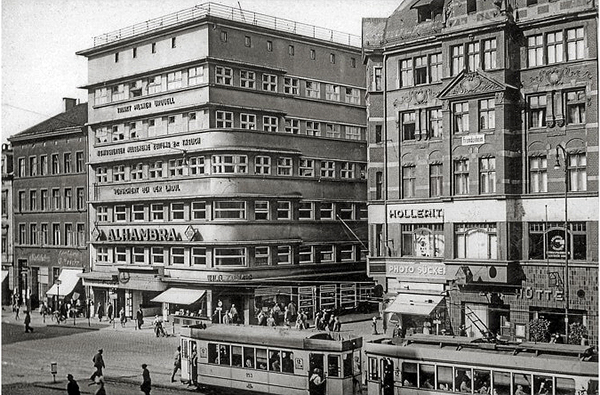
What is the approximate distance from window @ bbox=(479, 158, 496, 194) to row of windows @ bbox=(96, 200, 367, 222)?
10643 mm

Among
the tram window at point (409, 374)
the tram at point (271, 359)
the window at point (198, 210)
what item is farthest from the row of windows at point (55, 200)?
the tram window at point (409, 374)

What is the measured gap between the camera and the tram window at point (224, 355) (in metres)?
19.7

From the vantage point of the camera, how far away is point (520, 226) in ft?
68.4

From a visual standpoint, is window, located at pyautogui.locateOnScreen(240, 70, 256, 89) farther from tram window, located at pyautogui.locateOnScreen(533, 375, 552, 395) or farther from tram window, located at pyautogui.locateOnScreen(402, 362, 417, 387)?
tram window, located at pyautogui.locateOnScreen(533, 375, 552, 395)

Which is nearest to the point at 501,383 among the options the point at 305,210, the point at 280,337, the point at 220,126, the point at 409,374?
the point at 409,374

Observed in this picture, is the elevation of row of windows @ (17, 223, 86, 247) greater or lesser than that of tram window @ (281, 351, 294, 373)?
greater

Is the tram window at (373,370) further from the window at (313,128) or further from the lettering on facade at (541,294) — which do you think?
the window at (313,128)

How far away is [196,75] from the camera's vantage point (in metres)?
29.8

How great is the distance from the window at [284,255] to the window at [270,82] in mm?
6678

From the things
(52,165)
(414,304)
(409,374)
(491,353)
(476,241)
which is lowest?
(409,374)

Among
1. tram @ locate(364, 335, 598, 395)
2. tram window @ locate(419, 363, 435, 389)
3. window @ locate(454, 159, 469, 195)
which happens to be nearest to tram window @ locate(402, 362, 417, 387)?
tram @ locate(364, 335, 598, 395)

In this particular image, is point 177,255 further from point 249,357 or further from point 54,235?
point 249,357

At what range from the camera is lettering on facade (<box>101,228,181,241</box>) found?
101ft

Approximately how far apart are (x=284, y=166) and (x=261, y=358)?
13110 millimetres
